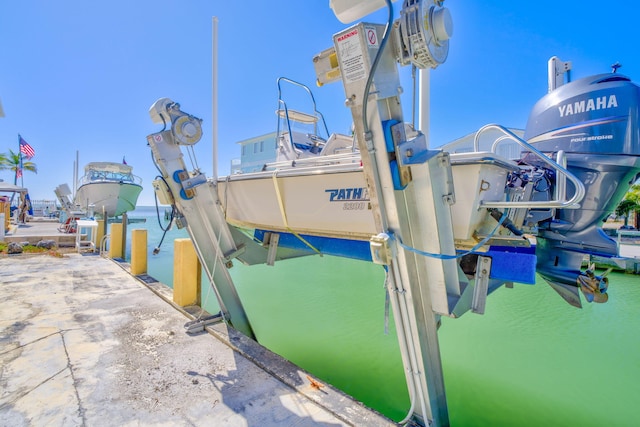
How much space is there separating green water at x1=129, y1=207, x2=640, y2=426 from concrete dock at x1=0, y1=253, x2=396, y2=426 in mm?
798

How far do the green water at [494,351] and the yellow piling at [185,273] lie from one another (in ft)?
1.59

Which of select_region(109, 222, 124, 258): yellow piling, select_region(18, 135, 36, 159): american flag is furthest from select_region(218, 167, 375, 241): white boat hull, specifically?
select_region(18, 135, 36, 159): american flag

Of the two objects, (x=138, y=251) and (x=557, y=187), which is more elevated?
(x=557, y=187)

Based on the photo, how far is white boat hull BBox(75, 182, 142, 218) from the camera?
1702 cm

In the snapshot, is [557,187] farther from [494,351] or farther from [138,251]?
[138,251]

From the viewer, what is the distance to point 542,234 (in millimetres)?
2912

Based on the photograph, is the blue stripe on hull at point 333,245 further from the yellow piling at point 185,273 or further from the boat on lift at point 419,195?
the yellow piling at point 185,273

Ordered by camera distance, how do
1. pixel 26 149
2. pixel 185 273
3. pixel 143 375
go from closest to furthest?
pixel 143 375 < pixel 185 273 < pixel 26 149

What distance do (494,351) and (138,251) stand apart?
6532 mm

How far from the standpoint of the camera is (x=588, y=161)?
8.53ft

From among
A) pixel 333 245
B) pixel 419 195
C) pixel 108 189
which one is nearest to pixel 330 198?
pixel 333 245

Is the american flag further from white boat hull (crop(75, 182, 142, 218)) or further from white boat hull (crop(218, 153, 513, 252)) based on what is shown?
white boat hull (crop(218, 153, 513, 252))

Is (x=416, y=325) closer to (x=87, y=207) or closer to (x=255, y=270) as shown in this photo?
(x=255, y=270)

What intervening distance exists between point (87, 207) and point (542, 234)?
67.9ft
